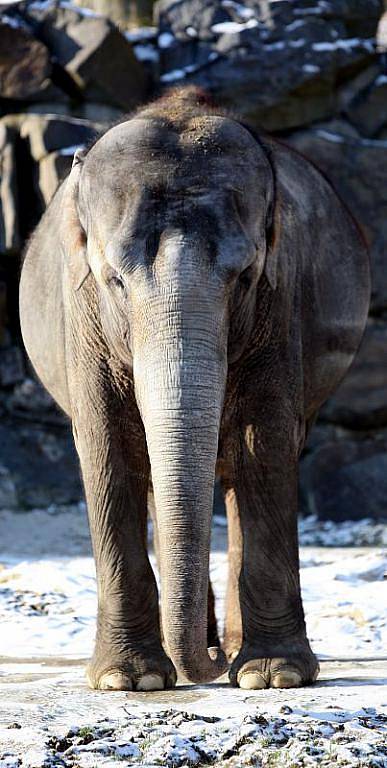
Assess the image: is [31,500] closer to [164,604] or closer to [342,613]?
[342,613]

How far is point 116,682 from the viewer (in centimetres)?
532

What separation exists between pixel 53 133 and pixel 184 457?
8536 millimetres

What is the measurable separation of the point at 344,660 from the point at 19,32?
8340mm

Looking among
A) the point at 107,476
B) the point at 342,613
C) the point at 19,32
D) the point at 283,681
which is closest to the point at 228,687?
the point at 283,681

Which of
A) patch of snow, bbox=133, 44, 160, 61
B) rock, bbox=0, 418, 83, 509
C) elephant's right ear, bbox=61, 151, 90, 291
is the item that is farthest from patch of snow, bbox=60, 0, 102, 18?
elephant's right ear, bbox=61, 151, 90, 291

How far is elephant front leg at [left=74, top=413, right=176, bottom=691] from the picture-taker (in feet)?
17.7

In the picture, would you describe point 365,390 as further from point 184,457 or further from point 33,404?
point 184,457

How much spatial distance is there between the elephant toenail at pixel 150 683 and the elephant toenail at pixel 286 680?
43 cm

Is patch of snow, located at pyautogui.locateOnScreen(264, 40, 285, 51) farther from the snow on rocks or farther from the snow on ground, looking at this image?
the snow on rocks

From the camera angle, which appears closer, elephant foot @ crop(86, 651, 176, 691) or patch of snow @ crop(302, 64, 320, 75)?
elephant foot @ crop(86, 651, 176, 691)

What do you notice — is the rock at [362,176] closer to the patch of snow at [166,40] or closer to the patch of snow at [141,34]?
the patch of snow at [166,40]

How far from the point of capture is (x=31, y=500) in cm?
1307

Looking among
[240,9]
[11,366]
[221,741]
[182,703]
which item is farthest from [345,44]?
[221,741]

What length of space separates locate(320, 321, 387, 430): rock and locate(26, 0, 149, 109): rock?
339 cm
